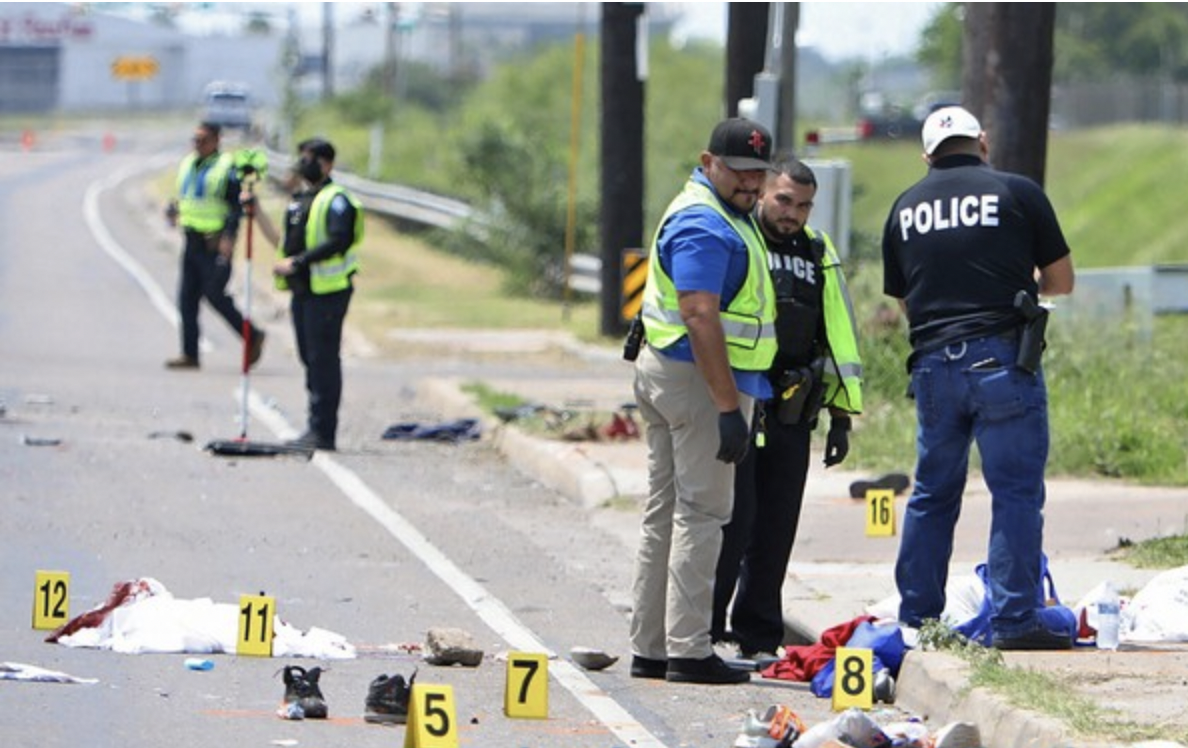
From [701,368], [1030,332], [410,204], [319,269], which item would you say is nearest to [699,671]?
[701,368]

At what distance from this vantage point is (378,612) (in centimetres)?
1049

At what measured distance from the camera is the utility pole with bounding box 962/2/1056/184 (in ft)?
52.1

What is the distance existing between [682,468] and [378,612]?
1964mm

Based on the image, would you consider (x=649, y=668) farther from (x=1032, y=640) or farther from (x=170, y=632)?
(x=170, y=632)

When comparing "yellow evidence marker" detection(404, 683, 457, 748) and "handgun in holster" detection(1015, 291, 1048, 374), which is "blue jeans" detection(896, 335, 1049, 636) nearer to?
"handgun in holster" detection(1015, 291, 1048, 374)

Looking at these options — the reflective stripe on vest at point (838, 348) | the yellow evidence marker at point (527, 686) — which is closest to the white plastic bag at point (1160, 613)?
the reflective stripe on vest at point (838, 348)

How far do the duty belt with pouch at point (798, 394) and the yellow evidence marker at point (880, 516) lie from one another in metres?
2.81

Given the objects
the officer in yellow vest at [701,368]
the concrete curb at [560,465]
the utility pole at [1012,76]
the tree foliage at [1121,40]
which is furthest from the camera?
the tree foliage at [1121,40]

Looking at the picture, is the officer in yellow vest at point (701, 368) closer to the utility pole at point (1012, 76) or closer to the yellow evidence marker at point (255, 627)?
the yellow evidence marker at point (255, 627)

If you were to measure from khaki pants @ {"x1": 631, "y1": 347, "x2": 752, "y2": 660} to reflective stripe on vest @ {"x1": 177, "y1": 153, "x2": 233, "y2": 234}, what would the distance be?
38.7 feet

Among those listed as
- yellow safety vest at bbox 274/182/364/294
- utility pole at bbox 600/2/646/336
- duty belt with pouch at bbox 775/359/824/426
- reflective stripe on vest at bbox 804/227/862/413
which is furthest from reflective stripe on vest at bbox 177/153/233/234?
duty belt with pouch at bbox 775/359/824/426

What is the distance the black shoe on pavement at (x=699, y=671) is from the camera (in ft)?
30.0

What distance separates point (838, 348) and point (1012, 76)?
6681 millimetres

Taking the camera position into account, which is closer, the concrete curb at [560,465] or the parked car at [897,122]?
the concrete curb at [560,465]
